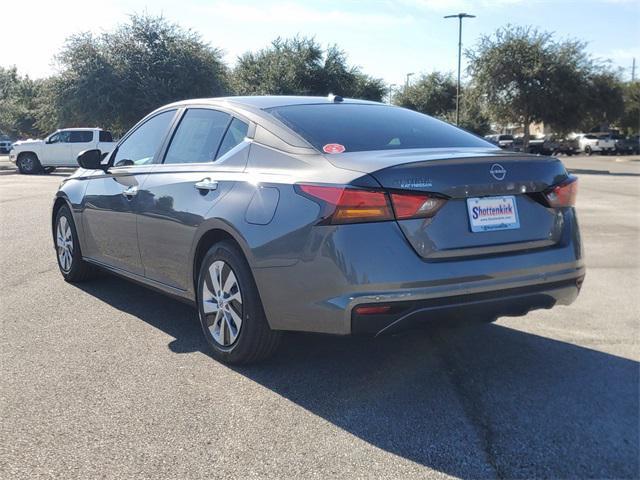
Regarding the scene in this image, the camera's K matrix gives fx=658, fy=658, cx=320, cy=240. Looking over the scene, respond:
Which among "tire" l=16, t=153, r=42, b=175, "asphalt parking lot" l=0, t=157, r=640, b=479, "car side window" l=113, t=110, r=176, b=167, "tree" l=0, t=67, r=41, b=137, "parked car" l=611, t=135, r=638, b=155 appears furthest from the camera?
"parked car" l=611, t=135, r=638, b=155

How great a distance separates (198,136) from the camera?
15.6 feet

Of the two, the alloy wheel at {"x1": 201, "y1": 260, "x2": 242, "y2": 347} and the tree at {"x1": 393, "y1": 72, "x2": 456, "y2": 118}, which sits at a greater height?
the tree at {"x1": 393, "y1": 72, "x2": 456, "y2": 118}

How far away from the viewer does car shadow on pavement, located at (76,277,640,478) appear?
3.03 metres

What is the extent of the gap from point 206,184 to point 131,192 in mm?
1117

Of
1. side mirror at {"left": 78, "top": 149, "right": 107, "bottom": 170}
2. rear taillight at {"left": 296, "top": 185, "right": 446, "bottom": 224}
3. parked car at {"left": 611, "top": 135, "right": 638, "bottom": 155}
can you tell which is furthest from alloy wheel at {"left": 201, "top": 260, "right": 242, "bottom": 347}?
parked car at {"left": 611, "top": 135, "right": 638, "bottom": 155}

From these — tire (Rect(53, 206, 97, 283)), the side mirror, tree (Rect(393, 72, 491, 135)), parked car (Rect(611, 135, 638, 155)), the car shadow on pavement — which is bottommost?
parked car (Rect(611, 135, 638, 155))

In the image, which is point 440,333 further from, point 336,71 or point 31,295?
point 336,71

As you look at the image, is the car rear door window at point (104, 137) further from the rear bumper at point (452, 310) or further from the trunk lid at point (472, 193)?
the rear bumper at point (452, 310)

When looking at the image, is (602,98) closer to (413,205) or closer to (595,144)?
(595,144)

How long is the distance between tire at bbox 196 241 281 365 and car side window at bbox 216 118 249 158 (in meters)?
0.69

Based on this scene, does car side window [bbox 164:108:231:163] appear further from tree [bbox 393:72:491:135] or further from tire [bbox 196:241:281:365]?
tree [bbox 393:72:491:135]

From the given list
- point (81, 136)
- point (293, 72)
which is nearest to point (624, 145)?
point (293, 72)

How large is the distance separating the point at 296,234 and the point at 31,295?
3552 millimetres

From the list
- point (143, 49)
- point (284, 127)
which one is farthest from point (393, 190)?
point (143, 49)
